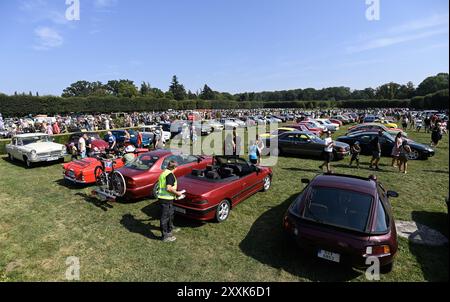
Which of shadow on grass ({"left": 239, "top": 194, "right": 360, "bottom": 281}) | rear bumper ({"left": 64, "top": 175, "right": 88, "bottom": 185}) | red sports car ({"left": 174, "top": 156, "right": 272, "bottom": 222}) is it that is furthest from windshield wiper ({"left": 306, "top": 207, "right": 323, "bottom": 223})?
rear bumper ({"left": 64, "top": 175, "right": 88, "bottom": 185})

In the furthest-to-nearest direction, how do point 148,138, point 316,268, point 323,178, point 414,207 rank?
point 148,138
point 414,207
point 323,178
point 316,268

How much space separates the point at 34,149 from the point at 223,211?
443 inches

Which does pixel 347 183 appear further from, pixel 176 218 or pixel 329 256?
pixel 176 218

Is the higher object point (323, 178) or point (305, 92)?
point (305, 92)

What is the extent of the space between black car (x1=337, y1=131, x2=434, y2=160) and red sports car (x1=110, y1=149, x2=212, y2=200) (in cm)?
1086

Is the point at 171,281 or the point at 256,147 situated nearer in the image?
the point at 171,281

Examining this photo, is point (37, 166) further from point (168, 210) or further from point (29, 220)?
point (168, 210)

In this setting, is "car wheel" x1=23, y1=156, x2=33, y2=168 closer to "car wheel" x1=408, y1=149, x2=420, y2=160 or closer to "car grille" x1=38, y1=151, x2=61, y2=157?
"car grille" x1=38, y1=151, x2=61, y2=157

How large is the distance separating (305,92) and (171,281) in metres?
162

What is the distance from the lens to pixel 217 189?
265 inches

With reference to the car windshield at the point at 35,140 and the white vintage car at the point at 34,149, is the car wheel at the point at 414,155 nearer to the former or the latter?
the white vintage car at the point at 34,149

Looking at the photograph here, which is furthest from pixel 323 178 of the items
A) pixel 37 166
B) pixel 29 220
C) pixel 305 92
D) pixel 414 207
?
pixel 305 92

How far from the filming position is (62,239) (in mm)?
6254
